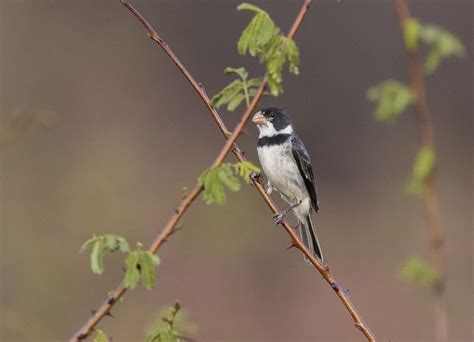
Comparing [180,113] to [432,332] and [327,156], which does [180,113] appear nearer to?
[327,156]

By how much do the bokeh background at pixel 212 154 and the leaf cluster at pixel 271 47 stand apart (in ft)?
31.0

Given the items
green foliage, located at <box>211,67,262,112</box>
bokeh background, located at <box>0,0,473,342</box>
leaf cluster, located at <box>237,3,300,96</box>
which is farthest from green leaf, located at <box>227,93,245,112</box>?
bokeh background, located at <box>0,0,473,342</box>

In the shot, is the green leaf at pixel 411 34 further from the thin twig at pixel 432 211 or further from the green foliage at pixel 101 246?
the green foliage at pixel 101 246

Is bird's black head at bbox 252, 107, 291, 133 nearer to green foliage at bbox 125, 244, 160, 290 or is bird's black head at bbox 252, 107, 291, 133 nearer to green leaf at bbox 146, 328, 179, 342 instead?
green leaf at bbox 146, 328, 179, 342

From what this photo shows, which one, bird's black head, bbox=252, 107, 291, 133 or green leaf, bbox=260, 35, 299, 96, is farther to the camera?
bird's black head, bbox=252, 107, 291, 133

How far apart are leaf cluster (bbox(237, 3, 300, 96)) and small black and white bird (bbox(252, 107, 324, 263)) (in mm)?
2787

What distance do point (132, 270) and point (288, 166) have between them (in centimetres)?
311

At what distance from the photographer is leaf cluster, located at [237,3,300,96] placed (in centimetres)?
209

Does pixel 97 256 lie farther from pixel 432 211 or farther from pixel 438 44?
pixel 438 44

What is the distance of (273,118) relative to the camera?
16.9 ft

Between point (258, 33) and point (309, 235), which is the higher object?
point (309, 235)

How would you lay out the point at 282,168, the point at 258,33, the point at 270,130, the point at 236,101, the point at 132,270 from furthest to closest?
1. the point at 270,130
2. the point at 282,168
3. the point at 236,101
4. the point at 258,33
5. the point at 132,270

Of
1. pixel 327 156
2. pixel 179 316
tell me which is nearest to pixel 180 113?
pixel 327 156

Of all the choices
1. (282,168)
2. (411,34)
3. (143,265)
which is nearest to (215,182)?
(143,265)
